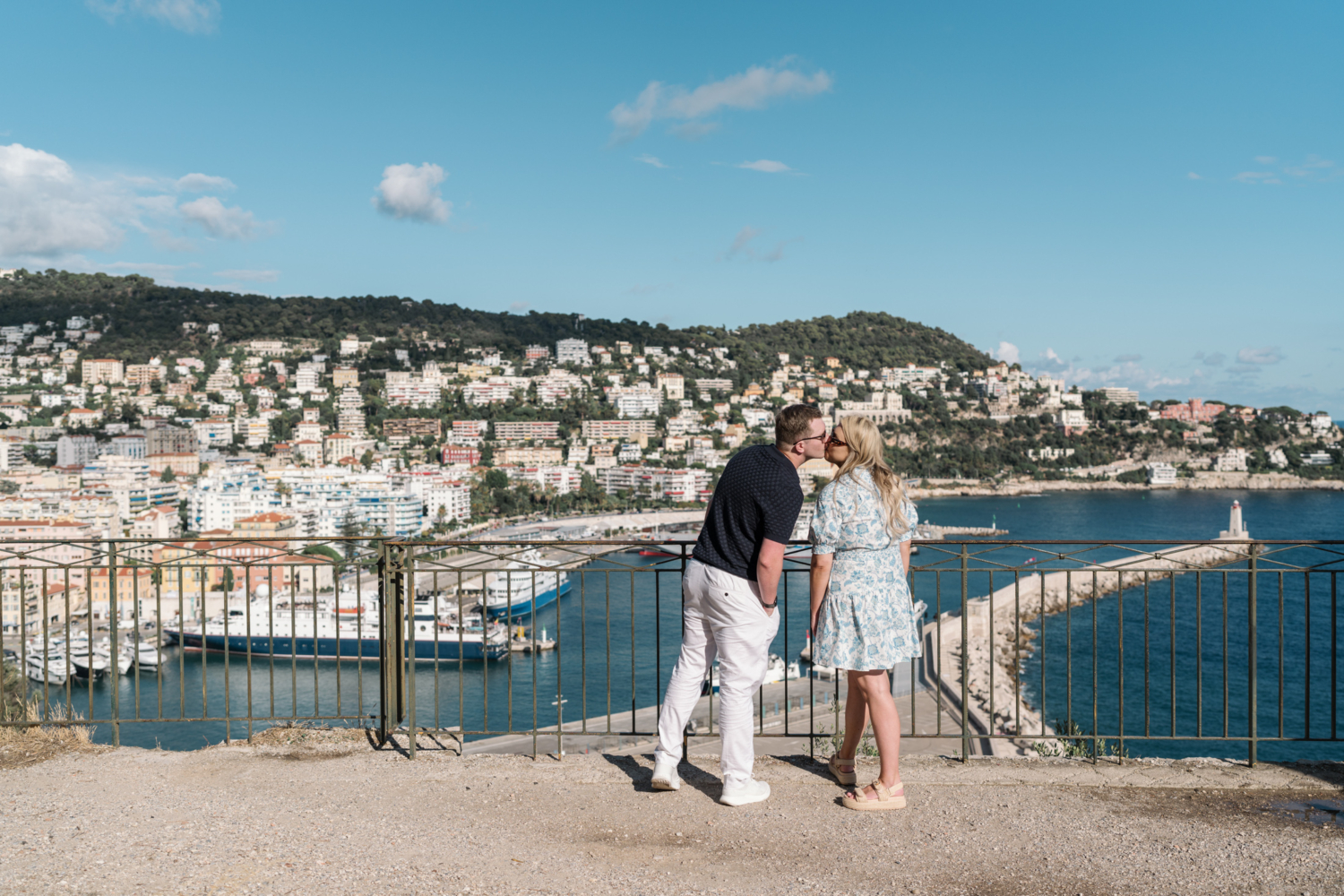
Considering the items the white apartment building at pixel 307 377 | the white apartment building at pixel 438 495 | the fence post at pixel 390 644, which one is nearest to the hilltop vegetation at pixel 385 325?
the white apartment building at pixel 307 377

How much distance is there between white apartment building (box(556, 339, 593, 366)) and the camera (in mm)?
120250

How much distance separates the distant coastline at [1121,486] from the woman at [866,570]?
266ft

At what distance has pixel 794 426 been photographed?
255cm

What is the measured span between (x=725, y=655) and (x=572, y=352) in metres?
121

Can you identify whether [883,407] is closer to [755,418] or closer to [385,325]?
[755,418]

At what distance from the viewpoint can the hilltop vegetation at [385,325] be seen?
4414 inches

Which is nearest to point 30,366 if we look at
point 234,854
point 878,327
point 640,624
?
point 640,624

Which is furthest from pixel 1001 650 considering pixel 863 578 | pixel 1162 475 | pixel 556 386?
pixel 556 386

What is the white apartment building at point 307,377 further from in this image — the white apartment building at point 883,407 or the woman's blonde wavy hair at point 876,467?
the woman's blonde wavy hair at point 876,467

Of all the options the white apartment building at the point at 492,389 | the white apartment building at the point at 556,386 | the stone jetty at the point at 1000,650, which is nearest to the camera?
the stone jetty at the point at 1000,650

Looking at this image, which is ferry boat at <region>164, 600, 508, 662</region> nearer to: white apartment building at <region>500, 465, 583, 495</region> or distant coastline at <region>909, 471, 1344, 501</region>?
white apartment building at <region>500, 465, 583, 495</region>

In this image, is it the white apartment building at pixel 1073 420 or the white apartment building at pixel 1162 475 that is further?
the white apartment building at pixel 1073 420

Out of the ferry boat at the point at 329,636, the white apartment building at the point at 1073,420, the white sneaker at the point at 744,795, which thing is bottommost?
the ferry boat at the point at 329,636

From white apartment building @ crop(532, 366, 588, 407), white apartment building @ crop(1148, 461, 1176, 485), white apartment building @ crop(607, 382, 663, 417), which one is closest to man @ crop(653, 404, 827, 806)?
white apartment building @ crop(1148, 461, 1176, 485)
